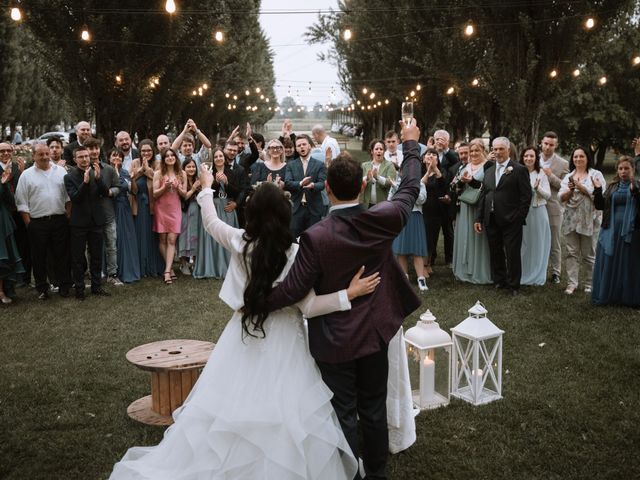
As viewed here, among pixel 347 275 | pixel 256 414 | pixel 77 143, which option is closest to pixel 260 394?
pixel 256 414

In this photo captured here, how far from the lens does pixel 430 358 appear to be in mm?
4902

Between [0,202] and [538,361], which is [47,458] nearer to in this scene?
[538,361]

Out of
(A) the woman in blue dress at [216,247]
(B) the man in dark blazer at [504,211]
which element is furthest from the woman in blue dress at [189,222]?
(B) the man in dark blazer at [504,211]

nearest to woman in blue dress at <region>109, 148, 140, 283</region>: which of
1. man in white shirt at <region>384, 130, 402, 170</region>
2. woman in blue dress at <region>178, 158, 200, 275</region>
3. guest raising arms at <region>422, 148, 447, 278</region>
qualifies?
woman in blue dress at <region>178, 158, 200, 275</region>

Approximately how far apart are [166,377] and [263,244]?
1.88 meters

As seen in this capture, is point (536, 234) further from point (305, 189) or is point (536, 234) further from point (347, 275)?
point (347, 275)

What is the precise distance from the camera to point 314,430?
3.43 m

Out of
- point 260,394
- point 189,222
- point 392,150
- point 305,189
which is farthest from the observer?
point 189,222

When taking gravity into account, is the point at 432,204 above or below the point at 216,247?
above

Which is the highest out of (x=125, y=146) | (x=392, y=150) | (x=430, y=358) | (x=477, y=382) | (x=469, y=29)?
(x=469, y=29)

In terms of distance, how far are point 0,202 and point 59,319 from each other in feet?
6.25

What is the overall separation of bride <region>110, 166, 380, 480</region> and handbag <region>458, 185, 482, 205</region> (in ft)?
18.9

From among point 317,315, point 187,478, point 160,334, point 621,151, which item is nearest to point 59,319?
point 160,334

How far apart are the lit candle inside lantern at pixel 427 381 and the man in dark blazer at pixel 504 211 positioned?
383cm
